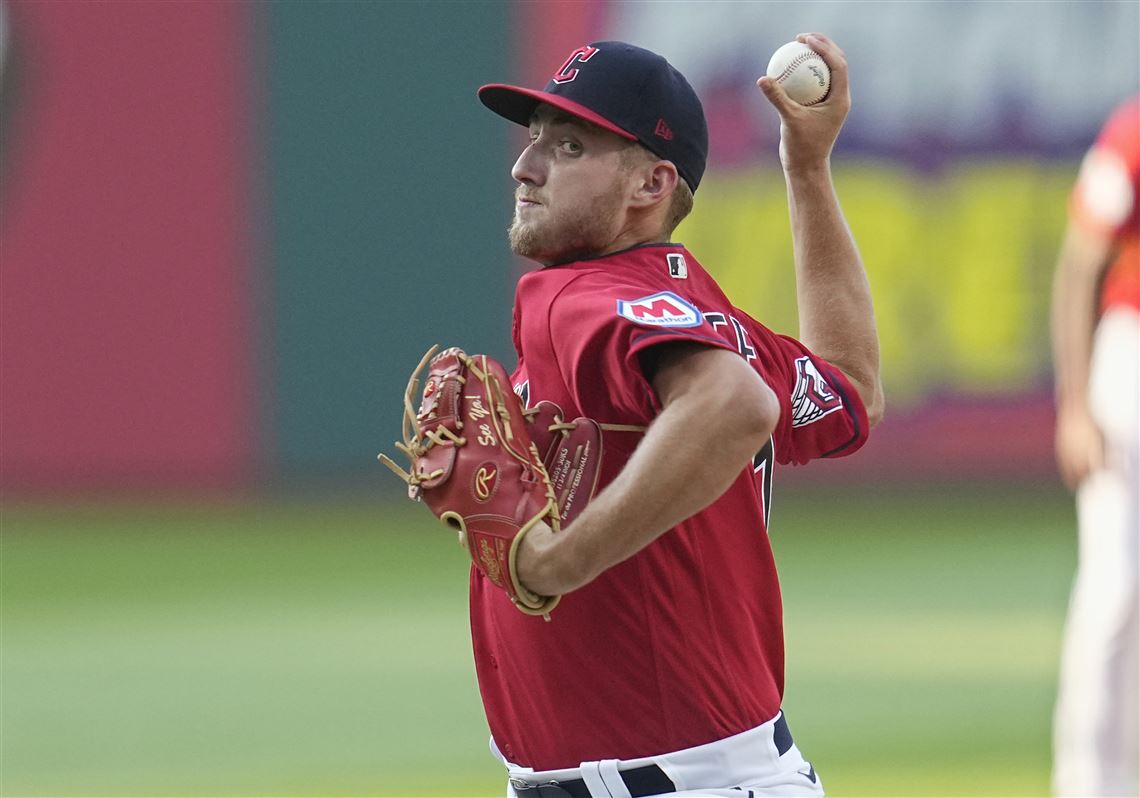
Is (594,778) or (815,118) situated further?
(815,118)

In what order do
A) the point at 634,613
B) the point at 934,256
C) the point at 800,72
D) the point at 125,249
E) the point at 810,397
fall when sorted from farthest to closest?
the point at 934,256
the point at 125,249
the point at 800,72
the point at 810,397
the point at 634,613

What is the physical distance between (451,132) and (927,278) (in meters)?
3.87

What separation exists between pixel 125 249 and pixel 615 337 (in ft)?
35.7

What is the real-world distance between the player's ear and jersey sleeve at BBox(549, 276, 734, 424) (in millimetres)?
237

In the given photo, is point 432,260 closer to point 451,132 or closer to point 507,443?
point 451,132

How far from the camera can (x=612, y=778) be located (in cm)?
277

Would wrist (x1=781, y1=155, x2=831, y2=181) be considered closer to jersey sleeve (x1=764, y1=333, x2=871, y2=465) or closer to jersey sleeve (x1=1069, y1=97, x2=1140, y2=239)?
jersey sleeve (x1=764, y1=333, x2=871, y2=465)

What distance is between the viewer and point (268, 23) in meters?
13.0

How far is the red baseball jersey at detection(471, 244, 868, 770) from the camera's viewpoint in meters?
2.69

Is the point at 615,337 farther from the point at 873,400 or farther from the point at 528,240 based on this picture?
the point at 873,400

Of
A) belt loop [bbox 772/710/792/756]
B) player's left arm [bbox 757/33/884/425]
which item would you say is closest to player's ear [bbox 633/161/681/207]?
player's left arm [bbox 757/33/884/425]

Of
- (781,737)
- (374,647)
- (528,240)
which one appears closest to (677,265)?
(528,240)

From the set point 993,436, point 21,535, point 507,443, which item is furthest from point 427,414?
point 993,436

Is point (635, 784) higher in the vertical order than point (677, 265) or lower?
lower
